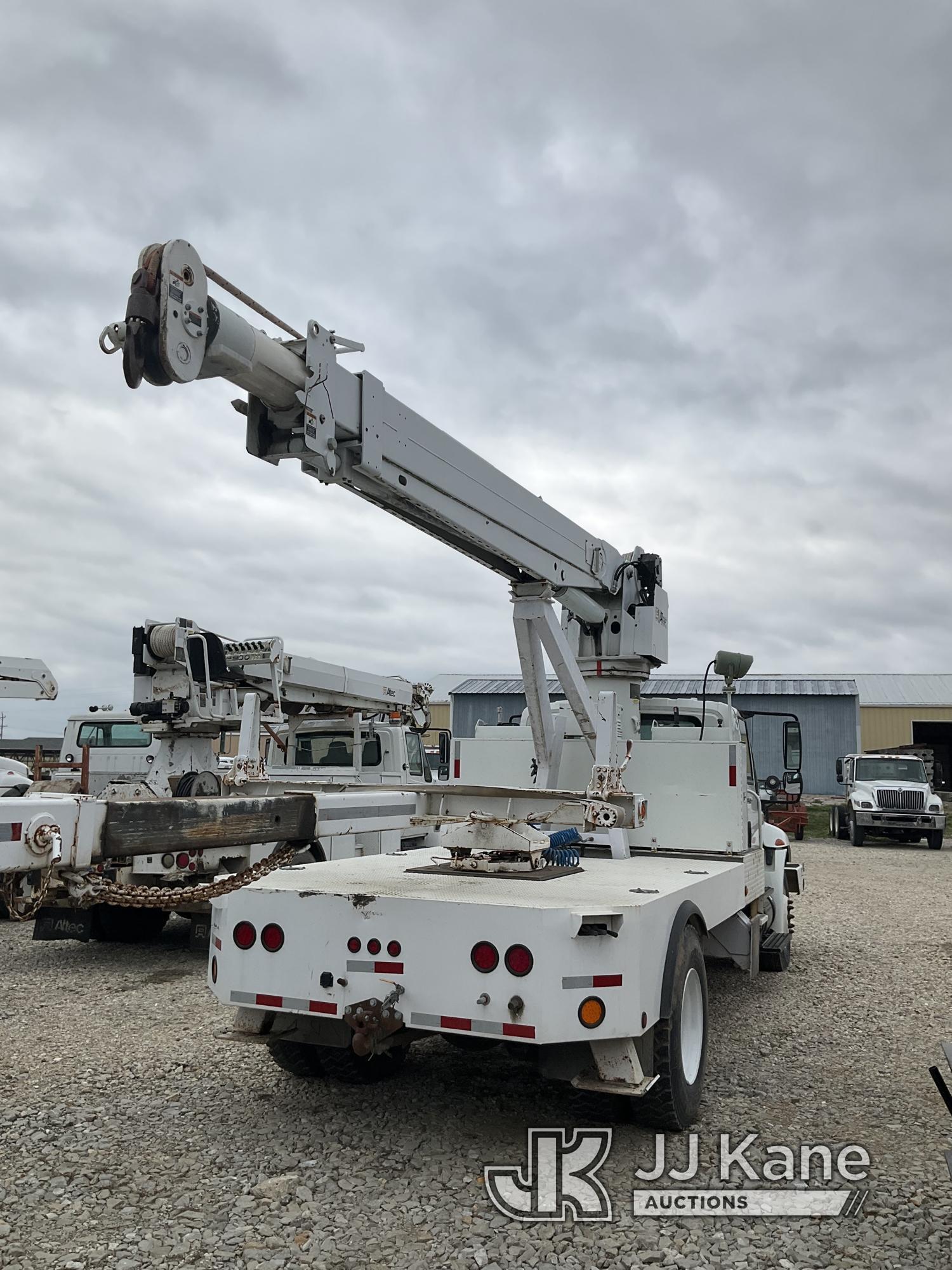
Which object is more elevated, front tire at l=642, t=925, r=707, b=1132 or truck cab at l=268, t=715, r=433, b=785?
truck cab at l=268, t=715, r=433, b=785

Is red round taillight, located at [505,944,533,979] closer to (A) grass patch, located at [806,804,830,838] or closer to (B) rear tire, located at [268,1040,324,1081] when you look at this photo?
(B) rear tire, located at [268,1040,324,1081]

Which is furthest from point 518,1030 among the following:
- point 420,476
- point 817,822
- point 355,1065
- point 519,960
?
point 817,822

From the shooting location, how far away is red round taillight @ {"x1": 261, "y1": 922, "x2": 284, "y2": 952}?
4.41m

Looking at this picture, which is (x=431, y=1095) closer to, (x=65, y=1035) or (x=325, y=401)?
(x=65, y=1035)

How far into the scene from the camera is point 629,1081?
3996 mm

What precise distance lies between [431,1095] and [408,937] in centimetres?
133

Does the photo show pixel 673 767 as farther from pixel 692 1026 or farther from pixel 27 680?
pixel 27 680

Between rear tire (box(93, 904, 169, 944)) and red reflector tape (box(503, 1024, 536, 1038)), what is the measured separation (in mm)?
5797

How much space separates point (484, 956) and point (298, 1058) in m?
1.51

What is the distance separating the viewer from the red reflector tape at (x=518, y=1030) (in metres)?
3.88

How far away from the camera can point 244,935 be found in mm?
4504

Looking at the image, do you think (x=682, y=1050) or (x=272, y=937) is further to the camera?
(x=682, y=1050)

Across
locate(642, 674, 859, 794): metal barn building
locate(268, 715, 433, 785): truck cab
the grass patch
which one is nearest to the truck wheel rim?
locate(268, 715, 433, 785): truck cab

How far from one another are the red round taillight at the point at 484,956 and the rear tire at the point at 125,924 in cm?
567
